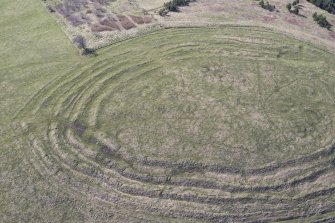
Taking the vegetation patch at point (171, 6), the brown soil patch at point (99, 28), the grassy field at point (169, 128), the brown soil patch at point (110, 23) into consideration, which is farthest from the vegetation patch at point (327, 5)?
the brown soil patch at point (99, 28)

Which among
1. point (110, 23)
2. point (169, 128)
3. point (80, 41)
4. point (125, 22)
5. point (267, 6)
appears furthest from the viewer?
point (267, 6)

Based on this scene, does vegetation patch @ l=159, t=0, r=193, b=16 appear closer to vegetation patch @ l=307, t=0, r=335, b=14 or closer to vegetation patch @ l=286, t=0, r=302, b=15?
vegetation patch @ l=286, t=0, r=302, b=15

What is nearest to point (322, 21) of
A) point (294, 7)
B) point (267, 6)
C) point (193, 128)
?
point (294, 7)

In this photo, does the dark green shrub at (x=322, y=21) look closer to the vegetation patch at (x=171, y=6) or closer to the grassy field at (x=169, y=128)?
the grassy field at (x=169, y=128)

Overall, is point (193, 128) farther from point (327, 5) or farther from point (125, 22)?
point (327, 5)

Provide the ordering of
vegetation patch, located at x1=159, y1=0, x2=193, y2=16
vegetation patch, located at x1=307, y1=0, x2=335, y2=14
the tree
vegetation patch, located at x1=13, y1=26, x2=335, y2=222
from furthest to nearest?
vegetation patch, located at x1=307, y1=0, x2=335, y2=14, vegetation patch, located at x1=159, y1=0, x2=193, y2=16, the tree, vegetation patch, located at x1=13, y1=26, x2=335, y2=222

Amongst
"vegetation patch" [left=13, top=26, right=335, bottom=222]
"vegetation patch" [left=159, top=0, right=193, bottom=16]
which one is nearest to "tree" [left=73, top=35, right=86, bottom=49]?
"vegetation patch" [left=13, top=26, right=335, bottom=222]

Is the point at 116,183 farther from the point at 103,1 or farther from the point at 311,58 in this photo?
the point at 103,1

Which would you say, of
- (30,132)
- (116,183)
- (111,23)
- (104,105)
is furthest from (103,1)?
(116,183)

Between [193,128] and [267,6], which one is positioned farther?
[267,6]
